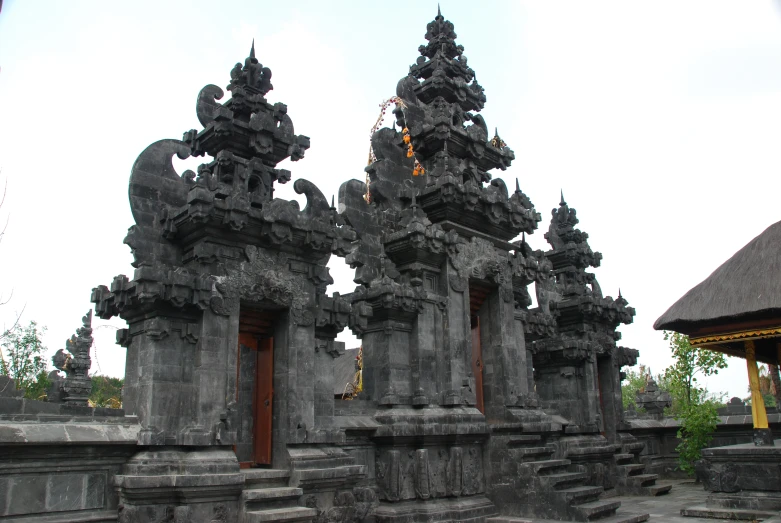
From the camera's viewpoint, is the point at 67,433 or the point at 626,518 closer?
the point at 67,433

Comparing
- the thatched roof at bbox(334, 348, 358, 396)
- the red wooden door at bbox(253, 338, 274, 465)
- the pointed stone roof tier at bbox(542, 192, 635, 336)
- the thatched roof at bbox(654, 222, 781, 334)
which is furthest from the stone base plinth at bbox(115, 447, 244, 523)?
the thatched roof at bbox(334, 348, 358, 396)

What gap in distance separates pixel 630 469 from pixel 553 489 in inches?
330

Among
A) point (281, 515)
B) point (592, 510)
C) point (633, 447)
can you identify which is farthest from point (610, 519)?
point (633, 447)

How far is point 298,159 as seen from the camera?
13.0 metres

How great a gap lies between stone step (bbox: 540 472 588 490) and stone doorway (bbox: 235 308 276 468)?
19.2 ft

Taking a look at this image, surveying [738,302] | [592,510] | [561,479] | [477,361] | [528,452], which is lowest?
[592,510]

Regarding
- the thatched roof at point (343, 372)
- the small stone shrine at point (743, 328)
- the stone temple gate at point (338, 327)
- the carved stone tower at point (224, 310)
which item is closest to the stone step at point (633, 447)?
the stone temple gate at point (338, 327)

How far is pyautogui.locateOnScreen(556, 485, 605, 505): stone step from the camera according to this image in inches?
526

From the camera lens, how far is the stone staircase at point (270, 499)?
1019cm

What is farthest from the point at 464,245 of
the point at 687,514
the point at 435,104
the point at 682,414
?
the point at 682,414

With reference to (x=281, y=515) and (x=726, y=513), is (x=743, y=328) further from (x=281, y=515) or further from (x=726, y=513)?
(x=281, y=515)

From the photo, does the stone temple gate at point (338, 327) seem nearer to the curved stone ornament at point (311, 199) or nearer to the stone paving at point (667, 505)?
the curved stone ornament at point (311, 199)

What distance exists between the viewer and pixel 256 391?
12.6 metres

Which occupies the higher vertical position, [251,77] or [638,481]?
[251,77]
